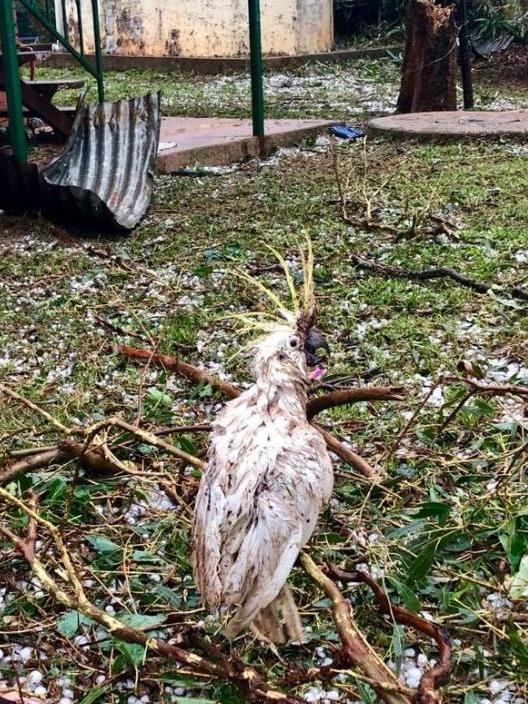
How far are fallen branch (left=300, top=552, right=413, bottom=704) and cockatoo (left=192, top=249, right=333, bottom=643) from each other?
2.7 inches

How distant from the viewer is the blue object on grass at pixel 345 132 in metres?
5.58

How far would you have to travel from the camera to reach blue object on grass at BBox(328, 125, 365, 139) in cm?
558

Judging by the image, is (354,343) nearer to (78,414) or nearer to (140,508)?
(78,414)

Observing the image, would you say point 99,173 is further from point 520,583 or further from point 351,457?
point 520,583

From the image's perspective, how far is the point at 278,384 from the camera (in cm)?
151

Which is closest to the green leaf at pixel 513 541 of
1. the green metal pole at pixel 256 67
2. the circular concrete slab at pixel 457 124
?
the green metal pole at pixel 256 67

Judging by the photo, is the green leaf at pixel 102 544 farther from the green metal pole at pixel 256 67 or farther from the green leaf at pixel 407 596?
the green metal pole at pixel 256 67

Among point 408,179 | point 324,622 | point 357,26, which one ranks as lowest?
point 324,622

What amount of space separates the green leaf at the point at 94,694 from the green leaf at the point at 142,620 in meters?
0.12

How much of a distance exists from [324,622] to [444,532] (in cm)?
28

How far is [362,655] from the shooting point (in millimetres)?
1226

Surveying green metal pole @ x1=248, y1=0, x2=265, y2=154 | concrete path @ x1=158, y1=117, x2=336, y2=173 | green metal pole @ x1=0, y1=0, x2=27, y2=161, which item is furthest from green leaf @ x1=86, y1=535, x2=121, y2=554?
green metal pole @ x1=248, y1=0, x2=265, y2=154

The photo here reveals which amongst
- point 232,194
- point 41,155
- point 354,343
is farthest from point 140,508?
point 41,155

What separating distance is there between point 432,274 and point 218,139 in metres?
2.60
